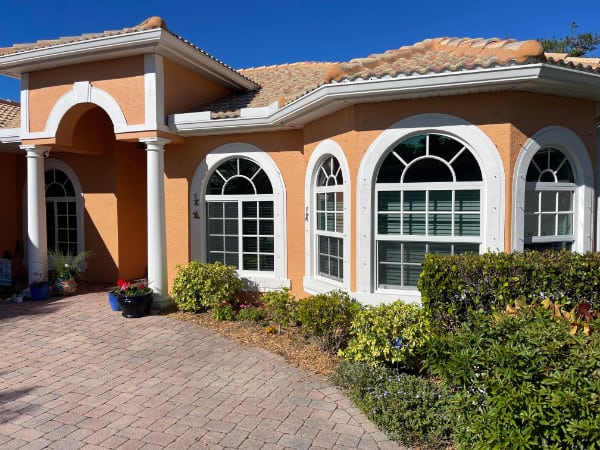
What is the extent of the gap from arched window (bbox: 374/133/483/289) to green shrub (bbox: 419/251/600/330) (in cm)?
130

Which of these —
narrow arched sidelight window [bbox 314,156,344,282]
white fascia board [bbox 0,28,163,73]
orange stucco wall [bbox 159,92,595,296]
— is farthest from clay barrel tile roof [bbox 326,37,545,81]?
white fascia board [bbox 0,28,163,73]

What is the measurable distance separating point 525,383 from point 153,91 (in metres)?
8.34

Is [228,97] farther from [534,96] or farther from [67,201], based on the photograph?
[534,96]

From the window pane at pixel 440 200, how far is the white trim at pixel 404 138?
0.50 meters

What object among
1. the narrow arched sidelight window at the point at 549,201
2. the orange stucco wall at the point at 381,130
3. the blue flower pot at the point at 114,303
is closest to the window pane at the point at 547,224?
the narrow arched sidelight window at the point at 549,201

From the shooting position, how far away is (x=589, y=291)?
16.4 ft

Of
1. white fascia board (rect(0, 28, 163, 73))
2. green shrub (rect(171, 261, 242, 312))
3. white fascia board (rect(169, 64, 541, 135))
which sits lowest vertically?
green shrub (rect(171, 261, 242, 312))

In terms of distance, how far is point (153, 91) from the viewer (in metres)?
8.66

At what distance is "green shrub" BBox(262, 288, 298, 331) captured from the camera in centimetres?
764

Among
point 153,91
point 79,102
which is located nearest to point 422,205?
point 153,91

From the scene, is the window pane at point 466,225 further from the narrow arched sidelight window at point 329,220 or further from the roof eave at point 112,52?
the roof eave at point 112,52

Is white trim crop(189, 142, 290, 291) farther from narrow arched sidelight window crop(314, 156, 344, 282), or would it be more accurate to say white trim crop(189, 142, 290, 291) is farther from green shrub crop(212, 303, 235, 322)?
green shrub crop(212, 303, 235, 322)

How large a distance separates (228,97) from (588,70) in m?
8.23

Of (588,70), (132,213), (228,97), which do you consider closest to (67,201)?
(132,213)
